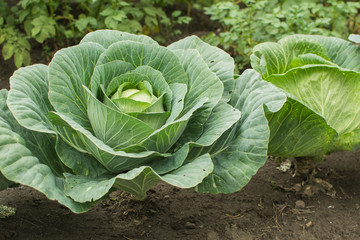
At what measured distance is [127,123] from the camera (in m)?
2.10

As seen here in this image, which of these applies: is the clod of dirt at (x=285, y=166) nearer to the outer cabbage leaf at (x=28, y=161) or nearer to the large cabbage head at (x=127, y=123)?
the large cabbage head at (x=127, y=123)

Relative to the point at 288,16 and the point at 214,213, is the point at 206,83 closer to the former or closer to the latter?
the point at 214,213

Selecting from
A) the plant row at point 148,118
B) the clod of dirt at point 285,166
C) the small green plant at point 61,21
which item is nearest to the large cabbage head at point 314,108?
the plant row at point 148,118

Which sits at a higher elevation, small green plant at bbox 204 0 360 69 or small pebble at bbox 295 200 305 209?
small green plant at bbox 204 0 360 69

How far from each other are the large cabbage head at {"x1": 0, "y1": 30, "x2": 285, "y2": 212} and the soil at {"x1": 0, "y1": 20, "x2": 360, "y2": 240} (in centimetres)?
28

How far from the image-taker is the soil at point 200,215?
256 centimetres

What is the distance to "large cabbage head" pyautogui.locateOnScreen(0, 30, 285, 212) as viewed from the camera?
6.76 feet

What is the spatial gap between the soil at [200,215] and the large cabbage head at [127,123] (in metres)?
0.28

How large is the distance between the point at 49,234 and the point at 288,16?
3.32 m

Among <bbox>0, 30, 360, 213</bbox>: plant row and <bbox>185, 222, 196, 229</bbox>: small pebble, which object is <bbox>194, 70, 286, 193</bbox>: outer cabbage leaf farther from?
<bbox>185, 222, 196, 229</bbox>: small pebble

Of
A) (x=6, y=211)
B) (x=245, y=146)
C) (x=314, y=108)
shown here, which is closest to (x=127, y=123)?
(x=245, y=146)

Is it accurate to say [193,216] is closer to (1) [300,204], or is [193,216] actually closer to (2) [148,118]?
(1) [300,204]

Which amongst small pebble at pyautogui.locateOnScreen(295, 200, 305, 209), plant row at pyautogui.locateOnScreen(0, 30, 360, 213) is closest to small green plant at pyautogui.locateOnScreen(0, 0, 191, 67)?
plant row at pyautogui.locateOnScreen(0, 30, 360, 213)

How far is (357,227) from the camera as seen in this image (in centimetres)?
276
